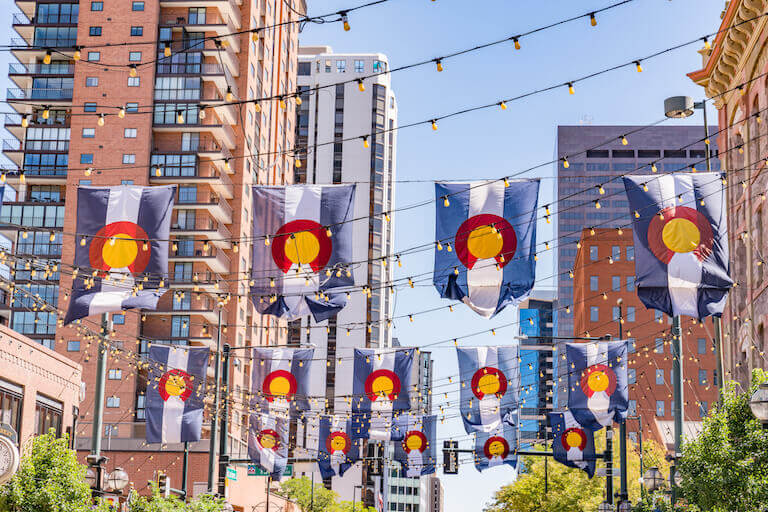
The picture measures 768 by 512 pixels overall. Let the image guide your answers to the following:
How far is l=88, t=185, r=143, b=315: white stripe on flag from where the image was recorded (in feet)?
87.9

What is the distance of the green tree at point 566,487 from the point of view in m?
67.2

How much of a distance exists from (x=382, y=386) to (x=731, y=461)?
1774 centimetres

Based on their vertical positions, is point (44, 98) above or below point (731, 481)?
above

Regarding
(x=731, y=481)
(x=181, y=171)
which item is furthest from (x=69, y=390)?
(x=181, y=171)

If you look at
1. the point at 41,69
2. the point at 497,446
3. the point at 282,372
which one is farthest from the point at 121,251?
the point at 41,69

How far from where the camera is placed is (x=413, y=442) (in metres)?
53.4

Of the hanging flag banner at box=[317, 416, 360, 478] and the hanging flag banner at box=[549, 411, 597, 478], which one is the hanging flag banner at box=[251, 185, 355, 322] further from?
the hanging flag banner at box=[317, 416, 360, 478]

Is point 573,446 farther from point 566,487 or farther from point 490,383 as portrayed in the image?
point 566,487

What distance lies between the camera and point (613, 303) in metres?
146

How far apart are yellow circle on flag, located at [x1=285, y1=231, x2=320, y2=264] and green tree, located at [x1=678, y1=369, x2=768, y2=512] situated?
11368 mm

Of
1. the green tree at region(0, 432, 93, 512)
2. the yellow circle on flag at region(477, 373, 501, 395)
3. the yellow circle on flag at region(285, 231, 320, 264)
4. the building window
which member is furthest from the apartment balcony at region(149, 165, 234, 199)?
the yellow circle on flag at region(285, 231, 320, 264)

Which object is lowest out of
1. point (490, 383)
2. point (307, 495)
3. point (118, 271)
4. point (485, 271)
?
point (307, 495)

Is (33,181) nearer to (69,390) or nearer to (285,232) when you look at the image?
(69,390)

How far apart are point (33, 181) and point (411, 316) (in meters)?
64.6
